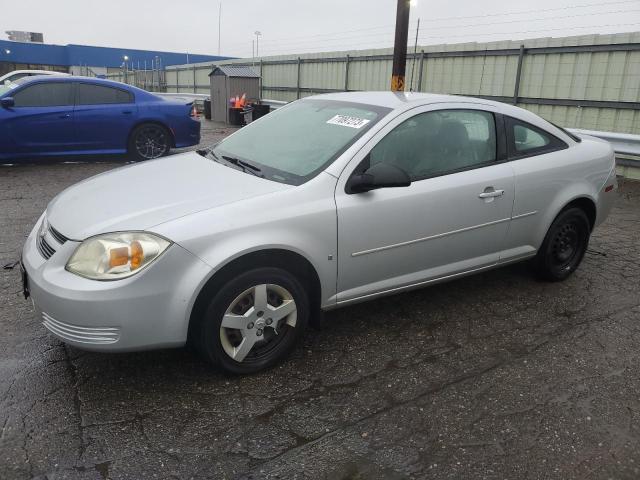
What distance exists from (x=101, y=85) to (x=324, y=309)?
24.6 ft

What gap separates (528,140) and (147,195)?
278 centimetres

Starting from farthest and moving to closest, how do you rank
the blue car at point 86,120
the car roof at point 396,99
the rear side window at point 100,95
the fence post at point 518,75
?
1. the fence post at point 518,75
2. the rear side window at point 100,95
3. the blue car at point 86,120
4. the car roof at point 396,99

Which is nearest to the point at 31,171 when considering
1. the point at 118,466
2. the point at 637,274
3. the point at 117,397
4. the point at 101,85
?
the point at 101,85

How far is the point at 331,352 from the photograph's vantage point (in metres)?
3.30

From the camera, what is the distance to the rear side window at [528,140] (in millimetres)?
3939

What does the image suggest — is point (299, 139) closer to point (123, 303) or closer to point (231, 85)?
point (123, 303)

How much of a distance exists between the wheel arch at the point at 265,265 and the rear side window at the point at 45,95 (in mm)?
7227

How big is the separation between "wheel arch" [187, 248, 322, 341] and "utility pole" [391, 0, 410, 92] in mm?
6688

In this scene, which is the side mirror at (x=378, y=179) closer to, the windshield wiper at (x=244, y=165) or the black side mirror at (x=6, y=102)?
the windshield wiper at (x=244, y=165)

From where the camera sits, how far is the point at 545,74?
33.4 ft

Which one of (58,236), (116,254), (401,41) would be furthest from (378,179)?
(401,41)

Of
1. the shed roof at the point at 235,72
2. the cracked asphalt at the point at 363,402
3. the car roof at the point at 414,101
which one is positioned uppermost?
the shed roof at the point at 235,72

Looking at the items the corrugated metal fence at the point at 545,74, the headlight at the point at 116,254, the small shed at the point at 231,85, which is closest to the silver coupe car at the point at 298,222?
the headlight at the point at 116,254

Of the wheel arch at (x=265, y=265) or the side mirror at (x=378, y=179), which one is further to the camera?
the side mirror at (x=378, y=179)
